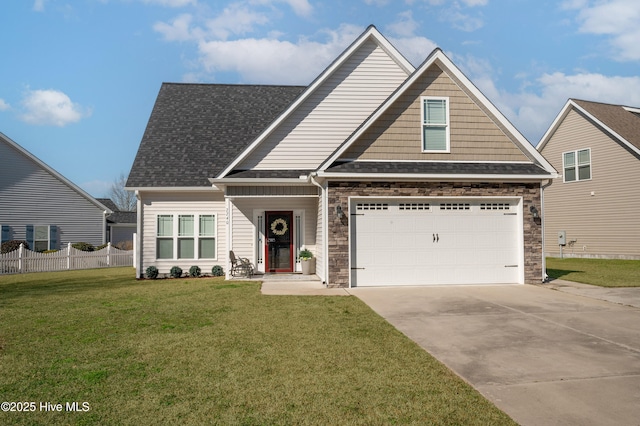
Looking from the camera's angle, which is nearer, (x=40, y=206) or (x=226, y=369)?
(x=226, y=369)

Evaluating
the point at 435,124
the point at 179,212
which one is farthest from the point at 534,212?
the point at 179,212

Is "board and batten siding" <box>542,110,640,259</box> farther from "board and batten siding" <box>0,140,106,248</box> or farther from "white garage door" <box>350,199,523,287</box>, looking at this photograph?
"board and batten siding" <box>0,140,106,248</box>

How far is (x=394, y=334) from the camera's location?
7445mm

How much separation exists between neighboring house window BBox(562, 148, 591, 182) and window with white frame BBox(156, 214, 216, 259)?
66.1 feet

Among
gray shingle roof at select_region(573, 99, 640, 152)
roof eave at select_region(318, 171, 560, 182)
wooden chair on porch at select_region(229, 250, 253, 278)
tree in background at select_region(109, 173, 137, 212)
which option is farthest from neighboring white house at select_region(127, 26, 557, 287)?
tree in background at select_region(109, 173, 137, 212)

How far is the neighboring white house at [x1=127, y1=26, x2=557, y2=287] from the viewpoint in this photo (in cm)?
1323

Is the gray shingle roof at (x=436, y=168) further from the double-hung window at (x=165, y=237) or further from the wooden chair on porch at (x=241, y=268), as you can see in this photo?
the double-hung window at (x=165, y=237)

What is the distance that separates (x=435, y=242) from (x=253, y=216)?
639cm

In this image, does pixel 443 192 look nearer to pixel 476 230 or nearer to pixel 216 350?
pixel 476 230

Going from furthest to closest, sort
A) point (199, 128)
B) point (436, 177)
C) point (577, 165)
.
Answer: point (577, 165) < point (199, 128) < point (436, 177)

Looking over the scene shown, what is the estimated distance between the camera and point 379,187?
13203 mm

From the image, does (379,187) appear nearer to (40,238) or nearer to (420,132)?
(420,132)

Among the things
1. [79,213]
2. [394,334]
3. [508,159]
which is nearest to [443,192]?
[508,159]

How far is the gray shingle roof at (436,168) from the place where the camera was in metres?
13.1
